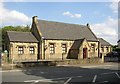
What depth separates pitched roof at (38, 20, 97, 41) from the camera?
154ft

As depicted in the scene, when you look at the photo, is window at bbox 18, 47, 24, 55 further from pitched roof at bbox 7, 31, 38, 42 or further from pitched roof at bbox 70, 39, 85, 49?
pitched roof at bbox 70, 39, 85, 49

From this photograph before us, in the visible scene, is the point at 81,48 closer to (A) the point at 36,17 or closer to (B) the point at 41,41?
(B) the point at 41,41

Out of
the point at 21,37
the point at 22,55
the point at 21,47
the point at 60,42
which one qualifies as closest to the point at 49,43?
the point at 60,42

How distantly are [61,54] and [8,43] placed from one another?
10964 millimetres

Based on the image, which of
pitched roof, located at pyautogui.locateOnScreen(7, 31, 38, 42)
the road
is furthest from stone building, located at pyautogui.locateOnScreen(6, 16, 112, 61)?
the road

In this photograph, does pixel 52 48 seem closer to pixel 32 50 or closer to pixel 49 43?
pixel 49 43

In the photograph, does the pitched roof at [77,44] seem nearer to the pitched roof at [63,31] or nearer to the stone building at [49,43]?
the stone building at [49,43]

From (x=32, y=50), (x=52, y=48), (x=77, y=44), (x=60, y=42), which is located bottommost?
(x=32, y=50)

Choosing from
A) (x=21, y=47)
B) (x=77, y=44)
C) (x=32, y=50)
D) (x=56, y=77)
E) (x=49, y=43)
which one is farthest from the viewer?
(x=77, y=44)

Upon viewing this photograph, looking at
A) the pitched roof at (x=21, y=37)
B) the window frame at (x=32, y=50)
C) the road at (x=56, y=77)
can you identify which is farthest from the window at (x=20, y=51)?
the road at (x=56, y=77)

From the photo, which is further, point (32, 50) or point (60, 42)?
point (60, 42)

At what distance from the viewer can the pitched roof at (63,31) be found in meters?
46.8

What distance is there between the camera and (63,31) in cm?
4972

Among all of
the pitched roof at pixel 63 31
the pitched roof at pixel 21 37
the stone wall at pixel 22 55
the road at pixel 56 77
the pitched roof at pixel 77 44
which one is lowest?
the road at pixel 56 77
